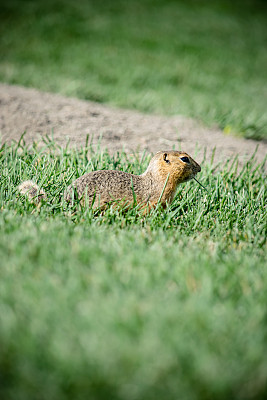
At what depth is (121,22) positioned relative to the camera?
14.7 metres

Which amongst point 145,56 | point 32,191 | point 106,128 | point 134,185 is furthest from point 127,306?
point 145,56

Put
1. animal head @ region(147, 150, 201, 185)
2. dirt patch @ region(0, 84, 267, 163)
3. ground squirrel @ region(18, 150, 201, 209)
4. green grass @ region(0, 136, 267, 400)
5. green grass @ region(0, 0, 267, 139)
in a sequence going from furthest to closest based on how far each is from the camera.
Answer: green grass @ region(0, 0, 267, 139) → dirt patch @ region(0, 84, 267, 163) → animal head @ region(147, 150, 201, 185) → ground squirrel @ region(18, 150, 201, 209) → green grass @ region(0, 136, 267, 400)

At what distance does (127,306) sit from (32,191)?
1497mm

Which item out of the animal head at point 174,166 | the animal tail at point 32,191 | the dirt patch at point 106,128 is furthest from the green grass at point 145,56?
the animal tail at point 32,191

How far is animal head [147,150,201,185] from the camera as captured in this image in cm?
304

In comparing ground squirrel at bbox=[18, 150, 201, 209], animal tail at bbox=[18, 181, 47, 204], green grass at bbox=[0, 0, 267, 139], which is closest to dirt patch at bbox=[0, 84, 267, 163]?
green grass at bbox=[0, 0, 267, 139]

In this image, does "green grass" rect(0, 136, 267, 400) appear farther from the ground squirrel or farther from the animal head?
the animal head

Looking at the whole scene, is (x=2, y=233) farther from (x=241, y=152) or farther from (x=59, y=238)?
(x=241, y=152)

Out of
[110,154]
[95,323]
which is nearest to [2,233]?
[95,323]

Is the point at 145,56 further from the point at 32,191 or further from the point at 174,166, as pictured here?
the point at 32,191

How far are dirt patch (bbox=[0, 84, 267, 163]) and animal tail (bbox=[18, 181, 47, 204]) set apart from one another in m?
1.01

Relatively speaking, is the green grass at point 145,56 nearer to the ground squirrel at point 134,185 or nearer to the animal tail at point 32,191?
the ground squirrel at point 134,185

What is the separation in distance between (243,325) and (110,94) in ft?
19.0

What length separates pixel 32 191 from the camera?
2.89 meters
